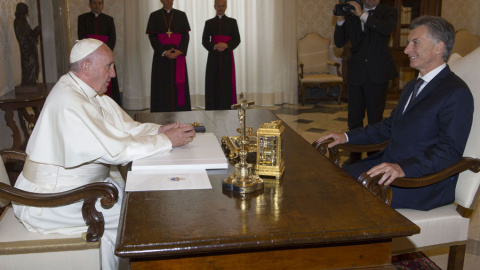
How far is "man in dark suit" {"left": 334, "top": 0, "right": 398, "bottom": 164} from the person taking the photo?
481cm

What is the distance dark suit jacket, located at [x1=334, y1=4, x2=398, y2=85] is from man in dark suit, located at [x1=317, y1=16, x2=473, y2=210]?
1988mm

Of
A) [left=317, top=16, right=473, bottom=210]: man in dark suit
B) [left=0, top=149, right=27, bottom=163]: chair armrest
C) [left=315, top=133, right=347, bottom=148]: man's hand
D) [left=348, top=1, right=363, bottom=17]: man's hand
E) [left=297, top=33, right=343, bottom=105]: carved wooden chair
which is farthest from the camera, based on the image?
[left=297, top=33, right=343, bottom=105]: carved wooden chair

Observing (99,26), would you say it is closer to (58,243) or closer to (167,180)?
(58,243)

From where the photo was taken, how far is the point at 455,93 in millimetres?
2502

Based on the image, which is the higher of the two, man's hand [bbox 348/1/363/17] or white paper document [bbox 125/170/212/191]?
man's hand [bbox 348/1/363/17]

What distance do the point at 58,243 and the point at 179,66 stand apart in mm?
5190

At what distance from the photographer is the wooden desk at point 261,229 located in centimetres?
155

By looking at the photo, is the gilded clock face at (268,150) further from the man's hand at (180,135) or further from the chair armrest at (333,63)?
the chair armrest at (333,63)

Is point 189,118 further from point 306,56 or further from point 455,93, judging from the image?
point 306,56

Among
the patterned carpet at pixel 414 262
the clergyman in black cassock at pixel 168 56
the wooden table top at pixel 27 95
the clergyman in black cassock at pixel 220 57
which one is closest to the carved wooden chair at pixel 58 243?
the patterned carpet at pixel 414 262

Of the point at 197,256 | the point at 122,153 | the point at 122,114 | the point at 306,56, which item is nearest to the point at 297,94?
the point at 306,56

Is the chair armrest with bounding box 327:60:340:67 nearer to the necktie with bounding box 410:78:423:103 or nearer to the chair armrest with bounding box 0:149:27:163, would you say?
the necktie with bounding box 410:78:423:103

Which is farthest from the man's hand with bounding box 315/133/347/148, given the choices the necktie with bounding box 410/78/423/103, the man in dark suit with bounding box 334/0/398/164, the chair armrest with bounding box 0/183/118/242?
the man in dark suit with bounding box 334/0/398/164

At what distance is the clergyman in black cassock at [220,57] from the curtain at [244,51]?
1311mm
